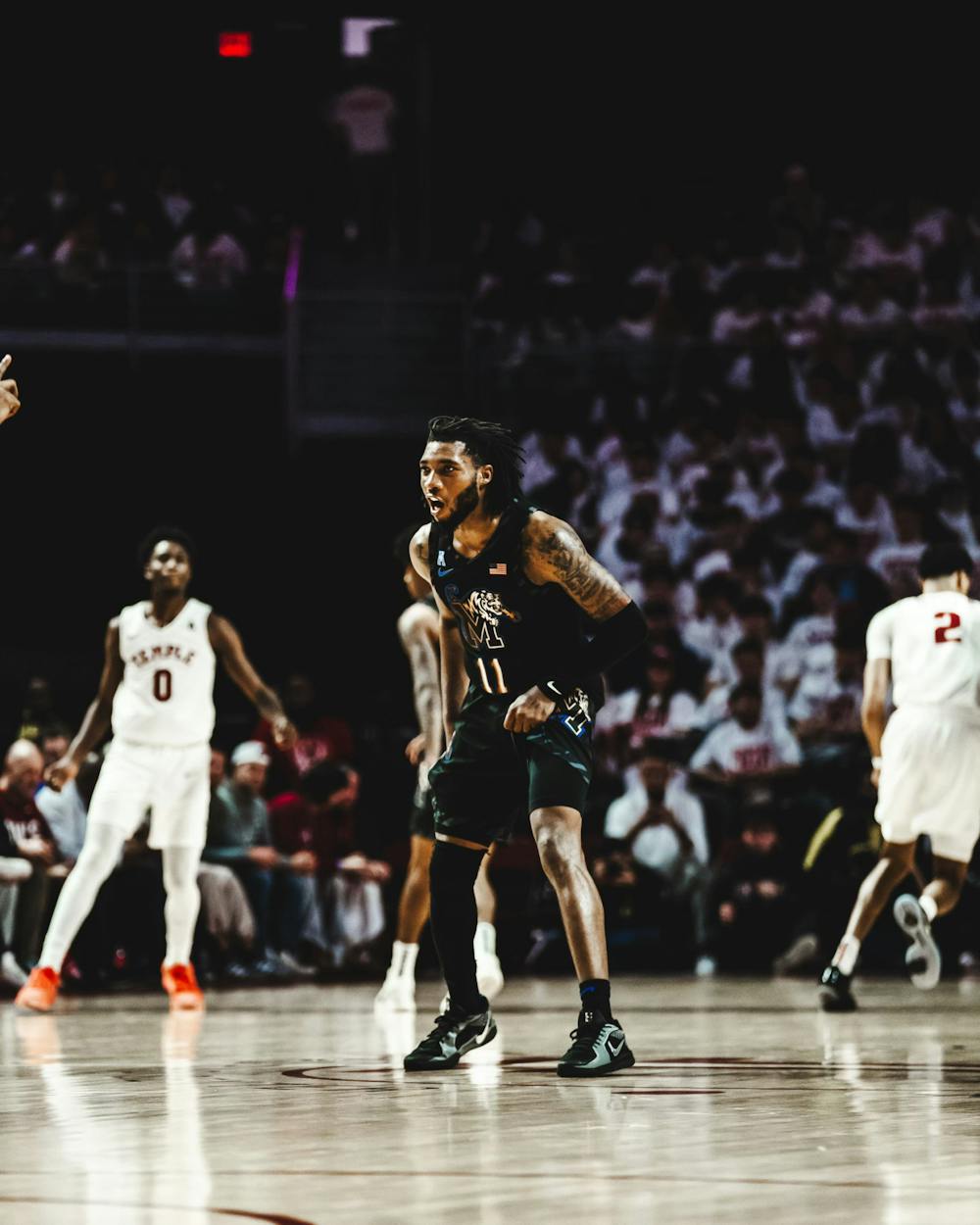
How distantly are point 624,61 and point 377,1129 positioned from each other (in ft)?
61.5

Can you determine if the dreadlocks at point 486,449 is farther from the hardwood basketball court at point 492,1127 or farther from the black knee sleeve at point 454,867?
the hardwood basketball court at point 492,1127

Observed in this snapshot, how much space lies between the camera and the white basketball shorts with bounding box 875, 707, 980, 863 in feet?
32.8

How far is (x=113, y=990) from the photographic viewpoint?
12.8m

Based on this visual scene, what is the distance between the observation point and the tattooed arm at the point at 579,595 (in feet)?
21.3

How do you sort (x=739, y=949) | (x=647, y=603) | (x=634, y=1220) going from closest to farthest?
(x=634, y=1220) < (x=739, y=949) < (x=647, y=603)

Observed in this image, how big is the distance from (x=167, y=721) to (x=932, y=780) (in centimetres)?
391

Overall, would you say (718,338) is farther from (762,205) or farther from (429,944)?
(429,944)

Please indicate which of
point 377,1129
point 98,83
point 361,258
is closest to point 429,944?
point 361,258

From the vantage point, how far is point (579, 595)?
21.4 feet

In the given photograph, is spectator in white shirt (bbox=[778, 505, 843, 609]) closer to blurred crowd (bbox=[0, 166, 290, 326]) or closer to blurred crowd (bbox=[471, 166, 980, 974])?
blurred crowd (bbox=[471, 166, 980, 974])

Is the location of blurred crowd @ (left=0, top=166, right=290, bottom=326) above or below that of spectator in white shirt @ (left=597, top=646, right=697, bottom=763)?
above

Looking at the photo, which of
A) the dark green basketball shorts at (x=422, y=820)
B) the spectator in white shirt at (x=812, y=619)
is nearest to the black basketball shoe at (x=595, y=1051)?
the dark green basketball shorts at (x=422, y=820)

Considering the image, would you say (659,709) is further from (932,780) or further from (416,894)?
(932,780)

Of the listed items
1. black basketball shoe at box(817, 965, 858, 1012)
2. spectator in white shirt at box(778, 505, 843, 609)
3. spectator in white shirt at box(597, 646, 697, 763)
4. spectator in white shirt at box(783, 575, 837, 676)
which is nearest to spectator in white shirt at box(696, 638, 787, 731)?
spectator in white shirt at box(597, 646, 697, 763)
